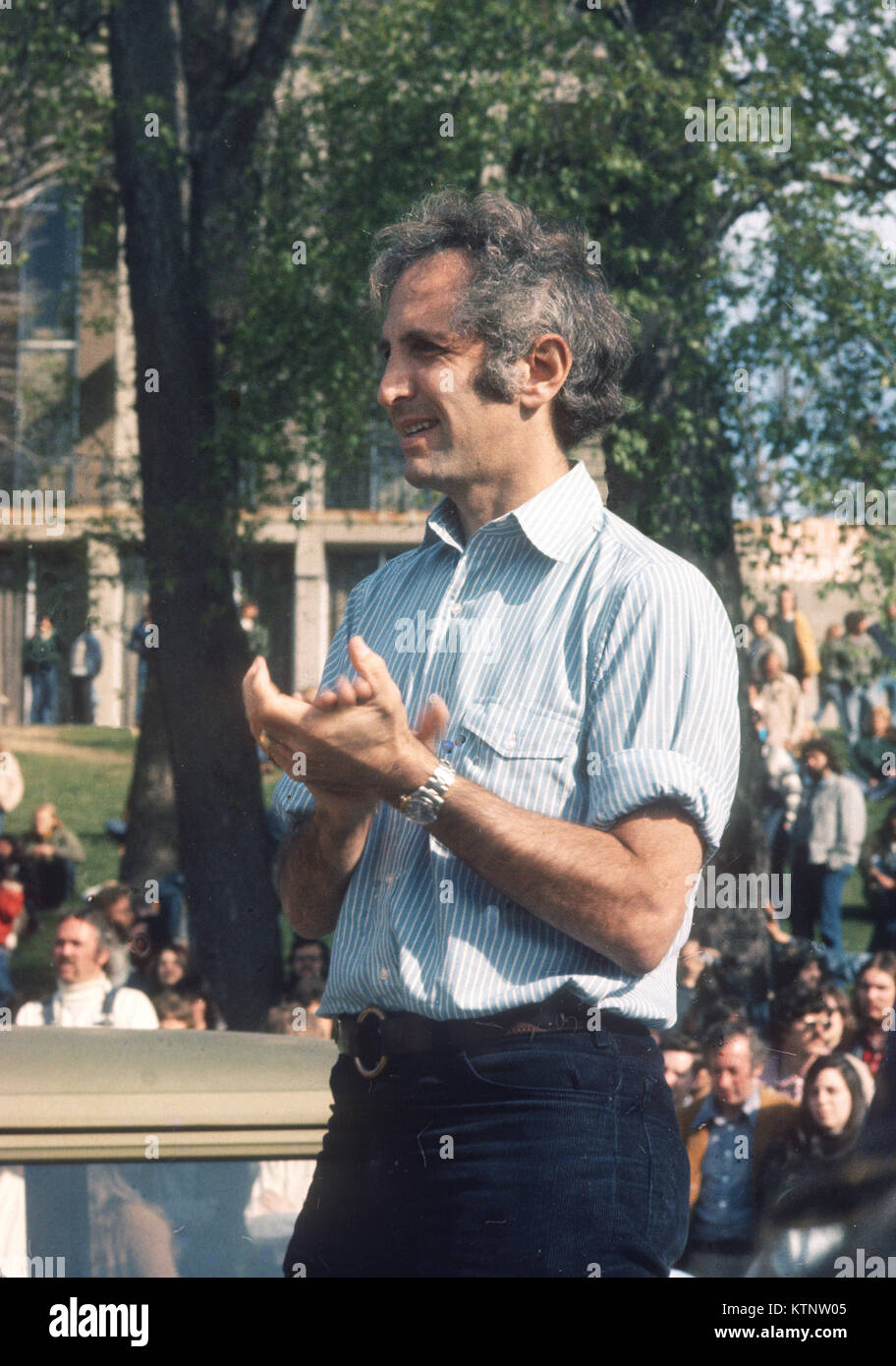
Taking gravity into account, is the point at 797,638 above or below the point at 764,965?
above

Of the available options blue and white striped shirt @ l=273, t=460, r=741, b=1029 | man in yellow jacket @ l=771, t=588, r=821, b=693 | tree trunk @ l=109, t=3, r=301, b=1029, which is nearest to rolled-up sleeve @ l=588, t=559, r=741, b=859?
blue and white striped shirt @ l=273, t=460, r=741, b=1029

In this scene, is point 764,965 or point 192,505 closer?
point 764,965

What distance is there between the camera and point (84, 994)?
580 centimetres

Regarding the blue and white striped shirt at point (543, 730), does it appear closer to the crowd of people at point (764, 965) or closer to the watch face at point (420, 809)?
the watch face at point (420, 809)

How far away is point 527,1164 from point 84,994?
14.8 ft

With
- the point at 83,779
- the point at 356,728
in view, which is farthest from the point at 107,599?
the point at 356,728

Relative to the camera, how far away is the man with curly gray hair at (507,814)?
1533mm

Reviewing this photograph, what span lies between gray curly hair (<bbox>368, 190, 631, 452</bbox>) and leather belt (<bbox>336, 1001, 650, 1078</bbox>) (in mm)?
650

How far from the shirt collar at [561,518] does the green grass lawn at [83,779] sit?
5.61 metres

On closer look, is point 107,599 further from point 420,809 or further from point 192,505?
point 420,809

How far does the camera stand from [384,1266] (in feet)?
5.30

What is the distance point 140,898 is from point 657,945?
568cm

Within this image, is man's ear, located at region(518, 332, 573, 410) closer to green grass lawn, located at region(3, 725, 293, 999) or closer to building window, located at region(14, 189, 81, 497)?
green grass lawn, located at region(3, 725, 293, 999)

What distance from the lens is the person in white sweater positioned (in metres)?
5.57
